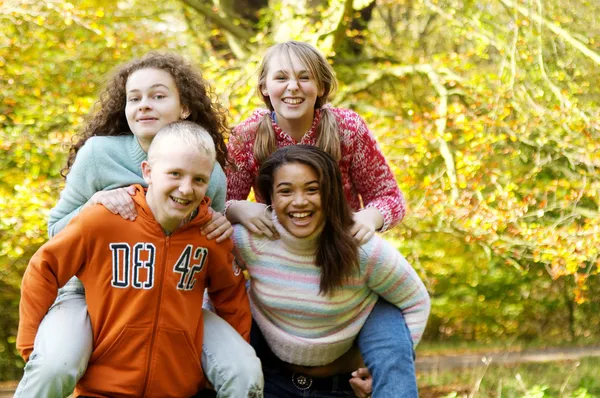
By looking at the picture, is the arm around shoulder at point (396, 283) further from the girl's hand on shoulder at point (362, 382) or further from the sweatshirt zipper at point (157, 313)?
the sweatshirt zipper at point (157, 313)

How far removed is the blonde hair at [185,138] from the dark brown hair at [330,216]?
0.33 metres

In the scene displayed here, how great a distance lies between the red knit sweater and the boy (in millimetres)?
510

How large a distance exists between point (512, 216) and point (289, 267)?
3.49 metres

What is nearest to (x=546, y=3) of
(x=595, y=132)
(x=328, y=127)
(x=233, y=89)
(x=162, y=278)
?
(x=595, y=132)

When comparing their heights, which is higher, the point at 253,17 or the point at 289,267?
the point at 253,17

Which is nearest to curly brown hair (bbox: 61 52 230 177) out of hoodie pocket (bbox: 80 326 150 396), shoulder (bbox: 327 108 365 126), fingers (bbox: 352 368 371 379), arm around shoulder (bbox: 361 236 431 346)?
shoulder (bbox: 327 108 365 126)

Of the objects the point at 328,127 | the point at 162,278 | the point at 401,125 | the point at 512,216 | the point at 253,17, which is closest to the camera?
the point at 162,278

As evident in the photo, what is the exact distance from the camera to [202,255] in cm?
268

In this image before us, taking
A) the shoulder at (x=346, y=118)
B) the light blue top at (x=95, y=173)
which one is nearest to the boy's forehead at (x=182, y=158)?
the light blue top at (x=95, y=173)

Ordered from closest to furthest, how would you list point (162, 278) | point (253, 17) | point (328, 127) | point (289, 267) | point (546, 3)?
point (162, 278) → point (289, 267) → point (328, 127) → point (546, 3) → point (253, 17)

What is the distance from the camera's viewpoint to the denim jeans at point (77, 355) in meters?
2.39

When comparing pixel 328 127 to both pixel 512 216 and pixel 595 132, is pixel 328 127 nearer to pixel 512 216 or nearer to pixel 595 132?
pixel 512 216

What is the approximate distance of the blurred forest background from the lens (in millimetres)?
6008

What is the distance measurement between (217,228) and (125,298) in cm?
39
